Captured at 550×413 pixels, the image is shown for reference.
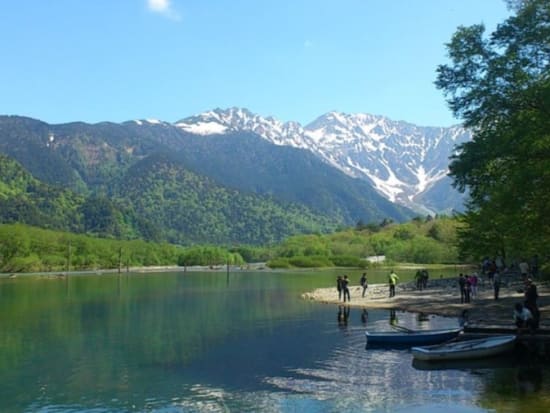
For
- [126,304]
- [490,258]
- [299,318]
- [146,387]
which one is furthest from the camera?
[490,258]

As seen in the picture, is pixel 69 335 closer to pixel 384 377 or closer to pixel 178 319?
pixel 178 319

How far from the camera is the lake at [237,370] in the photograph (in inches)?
1027

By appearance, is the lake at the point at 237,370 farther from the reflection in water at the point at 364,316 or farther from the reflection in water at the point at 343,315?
the reflection in water at the point at 343,315

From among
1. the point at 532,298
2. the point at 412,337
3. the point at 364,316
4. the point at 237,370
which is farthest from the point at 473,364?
the point at 364,316

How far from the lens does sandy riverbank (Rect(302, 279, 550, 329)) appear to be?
46.4m

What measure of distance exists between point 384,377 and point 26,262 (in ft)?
582

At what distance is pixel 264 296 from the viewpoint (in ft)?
287

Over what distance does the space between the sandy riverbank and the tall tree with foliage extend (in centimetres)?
698

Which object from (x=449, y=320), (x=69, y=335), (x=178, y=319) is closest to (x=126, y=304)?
(x=178, y=319)

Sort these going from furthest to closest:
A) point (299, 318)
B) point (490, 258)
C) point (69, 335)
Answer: point (490, 258) < point (299, 318) < point (69, 335)

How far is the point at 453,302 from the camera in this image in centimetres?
6150

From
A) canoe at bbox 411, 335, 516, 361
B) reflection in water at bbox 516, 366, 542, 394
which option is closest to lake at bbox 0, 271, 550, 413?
reflection in water at bbox 516, 366, 542, 394

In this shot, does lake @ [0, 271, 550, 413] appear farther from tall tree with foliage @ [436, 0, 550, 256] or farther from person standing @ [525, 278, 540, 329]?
tall tree with foliage @ [436, 0, 550, 256]

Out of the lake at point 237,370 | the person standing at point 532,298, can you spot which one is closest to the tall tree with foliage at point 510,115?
the person standing at point 532,298
